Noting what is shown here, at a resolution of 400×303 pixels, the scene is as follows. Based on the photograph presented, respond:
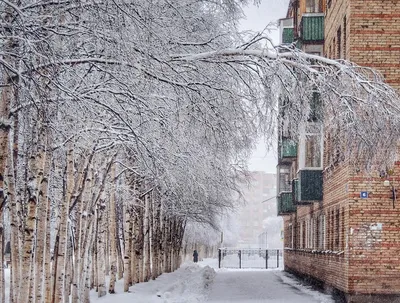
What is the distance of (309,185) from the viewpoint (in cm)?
3033

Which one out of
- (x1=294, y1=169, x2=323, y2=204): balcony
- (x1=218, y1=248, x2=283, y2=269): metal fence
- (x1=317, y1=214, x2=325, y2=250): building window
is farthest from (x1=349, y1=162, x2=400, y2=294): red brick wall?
(x1=218, y1=248, x2=283, y2=269): metal fence

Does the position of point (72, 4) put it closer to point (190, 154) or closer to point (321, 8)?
point (190, 154)

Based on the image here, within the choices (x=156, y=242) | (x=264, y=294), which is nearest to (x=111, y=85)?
(x=264, y=294)

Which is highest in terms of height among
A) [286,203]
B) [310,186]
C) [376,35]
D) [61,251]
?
[376,35]

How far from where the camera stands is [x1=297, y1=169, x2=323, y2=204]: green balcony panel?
29.9 m

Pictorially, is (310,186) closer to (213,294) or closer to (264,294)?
(264,294)

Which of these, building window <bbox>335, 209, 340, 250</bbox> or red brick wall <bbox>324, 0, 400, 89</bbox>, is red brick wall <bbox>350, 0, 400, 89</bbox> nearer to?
red brick wall <bbox>324, 0, 400, 89</bbox>

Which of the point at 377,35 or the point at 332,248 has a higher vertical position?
the point at 377,35

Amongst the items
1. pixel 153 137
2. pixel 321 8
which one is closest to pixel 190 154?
pixel 153 137

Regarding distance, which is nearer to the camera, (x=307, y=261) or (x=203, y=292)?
(x=203, y=292)

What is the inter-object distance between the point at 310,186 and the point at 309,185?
7 cm

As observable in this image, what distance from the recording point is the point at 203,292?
28.5 metres

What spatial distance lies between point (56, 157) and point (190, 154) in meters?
4.57

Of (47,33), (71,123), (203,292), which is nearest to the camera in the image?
(47,33)
